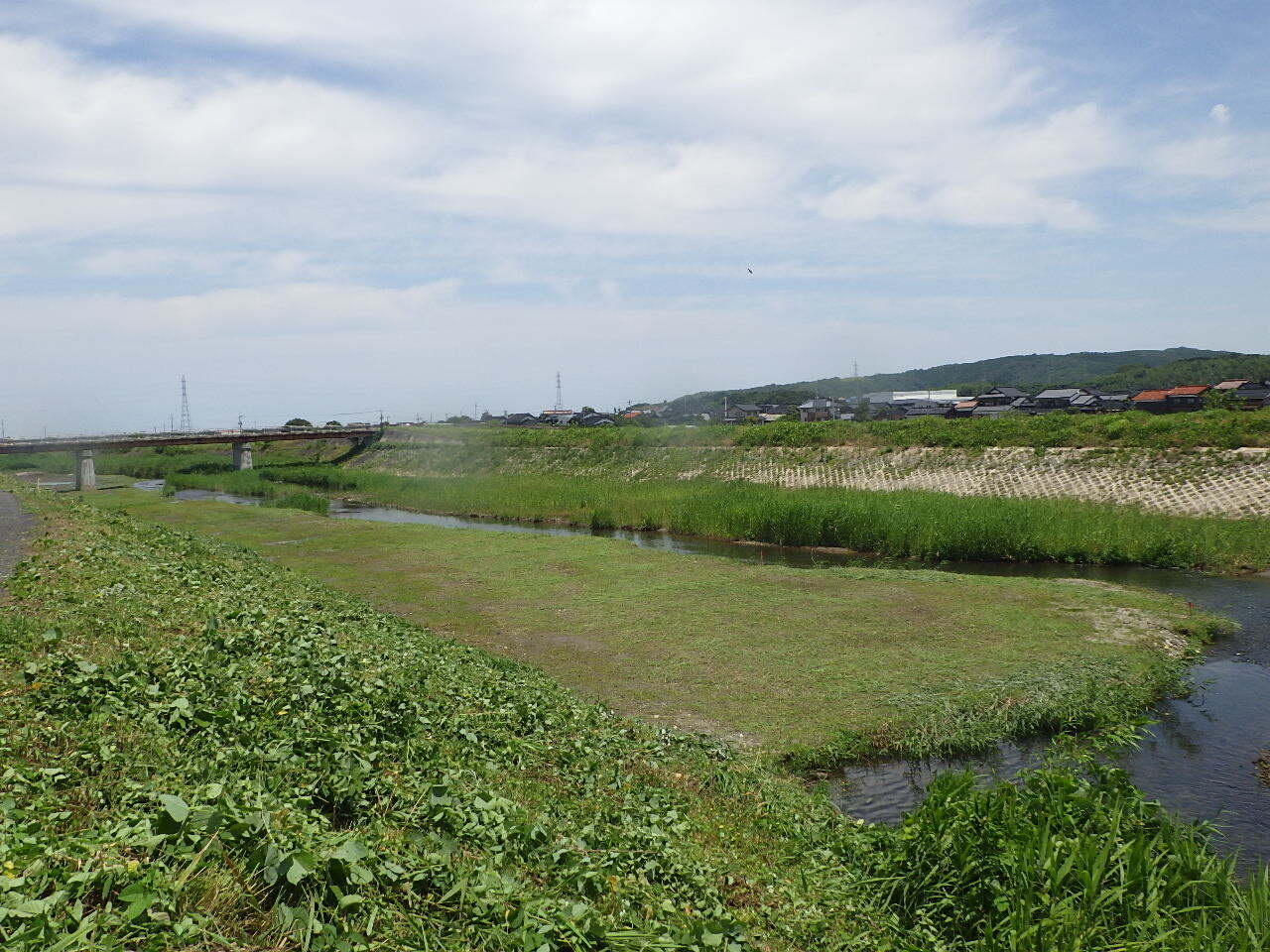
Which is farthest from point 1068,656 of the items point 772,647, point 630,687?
point 630,687

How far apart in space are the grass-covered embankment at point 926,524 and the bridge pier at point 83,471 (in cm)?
2643

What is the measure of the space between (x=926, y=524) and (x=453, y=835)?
19595mm

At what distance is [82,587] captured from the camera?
9.00 m

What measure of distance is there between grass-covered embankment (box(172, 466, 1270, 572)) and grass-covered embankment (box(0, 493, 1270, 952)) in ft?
51.8

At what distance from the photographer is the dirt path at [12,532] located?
34.0 feet

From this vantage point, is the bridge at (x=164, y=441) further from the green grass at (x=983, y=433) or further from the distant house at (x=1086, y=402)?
the distant house at (x=1086, y=402)

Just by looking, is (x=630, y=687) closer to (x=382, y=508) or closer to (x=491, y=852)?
(x=491, y=852)

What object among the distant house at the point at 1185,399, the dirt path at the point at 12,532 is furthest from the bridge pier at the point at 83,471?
the distant house at the point at 1185,399

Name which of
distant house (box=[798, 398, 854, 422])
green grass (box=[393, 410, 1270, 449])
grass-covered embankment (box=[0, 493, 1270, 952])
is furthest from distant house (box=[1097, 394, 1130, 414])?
grass-covered embankment (box=[0, 493, 1270, 952])

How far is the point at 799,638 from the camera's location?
1259 centimetres

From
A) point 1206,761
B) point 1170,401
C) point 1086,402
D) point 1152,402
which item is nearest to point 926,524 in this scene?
point 1206,761

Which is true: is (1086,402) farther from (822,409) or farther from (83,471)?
(83,471)

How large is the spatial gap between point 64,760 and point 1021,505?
78.9 feet

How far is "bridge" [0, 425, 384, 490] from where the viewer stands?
4669 centimetres
